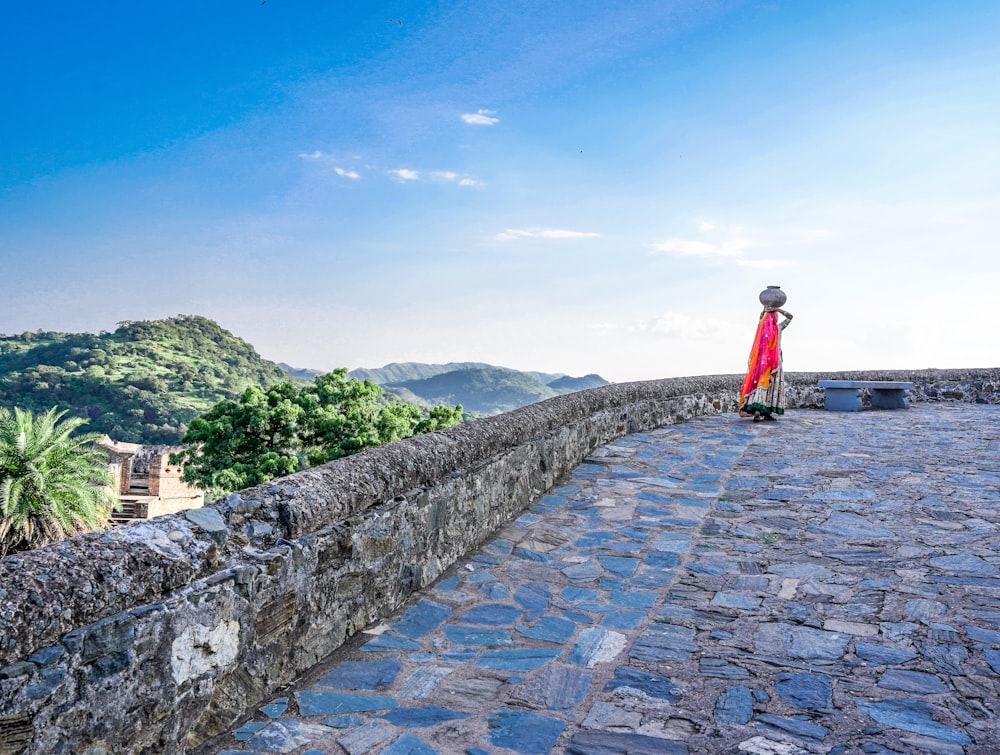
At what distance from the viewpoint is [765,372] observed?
9656 millimetres

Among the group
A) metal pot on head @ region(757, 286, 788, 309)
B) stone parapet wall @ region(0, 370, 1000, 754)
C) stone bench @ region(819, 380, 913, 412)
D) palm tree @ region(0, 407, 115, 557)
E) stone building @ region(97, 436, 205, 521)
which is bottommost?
stone building @ region(97, 436, 205, 521)

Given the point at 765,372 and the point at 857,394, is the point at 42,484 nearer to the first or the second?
the point at 765,372

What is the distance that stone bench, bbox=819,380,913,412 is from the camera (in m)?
12.1

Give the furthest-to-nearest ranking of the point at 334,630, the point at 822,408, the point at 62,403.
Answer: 1. the point at 62,403
2. the point at 822,408
3. the point at 334,630

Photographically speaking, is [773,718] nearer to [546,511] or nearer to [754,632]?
[754,632]

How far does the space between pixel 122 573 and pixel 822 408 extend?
1276 cm

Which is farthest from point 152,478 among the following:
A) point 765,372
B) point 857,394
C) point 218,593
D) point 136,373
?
point 136,373

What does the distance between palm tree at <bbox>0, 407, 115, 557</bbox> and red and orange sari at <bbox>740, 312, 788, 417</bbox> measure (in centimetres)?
1169

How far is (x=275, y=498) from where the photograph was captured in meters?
2.80

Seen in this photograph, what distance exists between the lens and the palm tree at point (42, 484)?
13.1 meters

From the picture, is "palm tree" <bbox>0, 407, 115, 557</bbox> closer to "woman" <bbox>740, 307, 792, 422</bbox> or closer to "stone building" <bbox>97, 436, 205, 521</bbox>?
"woman" <bbox>740, 307, 792, 422</bbox>

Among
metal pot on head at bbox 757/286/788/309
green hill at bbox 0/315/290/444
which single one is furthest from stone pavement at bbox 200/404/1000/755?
green hill at bbox 0/315/290/444

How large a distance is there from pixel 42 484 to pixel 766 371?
13.1 m

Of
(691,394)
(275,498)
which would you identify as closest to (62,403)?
(691,394)
